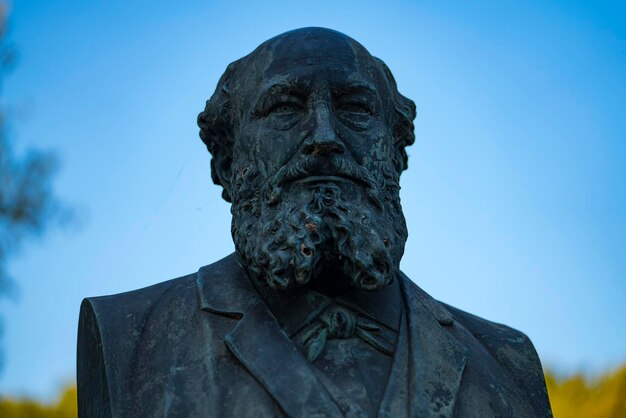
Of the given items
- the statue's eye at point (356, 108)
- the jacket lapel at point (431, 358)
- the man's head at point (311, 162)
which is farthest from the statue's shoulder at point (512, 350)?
the statue's eye at point (356, 108)

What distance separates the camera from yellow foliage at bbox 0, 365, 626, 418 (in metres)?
11.5

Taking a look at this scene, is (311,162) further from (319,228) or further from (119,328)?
(119,328)

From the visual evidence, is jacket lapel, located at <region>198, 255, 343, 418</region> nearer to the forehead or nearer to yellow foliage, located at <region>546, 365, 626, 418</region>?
the forehead

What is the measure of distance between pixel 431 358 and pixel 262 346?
773 millimetres

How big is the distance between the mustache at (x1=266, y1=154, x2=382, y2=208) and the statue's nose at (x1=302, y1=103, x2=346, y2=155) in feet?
0.09

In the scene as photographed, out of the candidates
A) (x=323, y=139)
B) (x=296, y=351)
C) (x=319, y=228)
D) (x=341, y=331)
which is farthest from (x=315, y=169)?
(x=296, y=351)

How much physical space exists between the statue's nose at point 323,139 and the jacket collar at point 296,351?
2.42 ft

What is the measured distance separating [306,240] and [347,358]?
56 cm

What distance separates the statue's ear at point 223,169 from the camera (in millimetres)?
5648

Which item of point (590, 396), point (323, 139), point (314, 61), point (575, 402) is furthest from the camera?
point (575, 402)

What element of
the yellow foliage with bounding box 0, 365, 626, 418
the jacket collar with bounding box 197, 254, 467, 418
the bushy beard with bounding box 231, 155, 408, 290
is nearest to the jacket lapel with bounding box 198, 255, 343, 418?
the jacket collar with bounding box 197, 254, 467, 418

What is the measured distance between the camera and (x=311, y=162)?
16.4 ft

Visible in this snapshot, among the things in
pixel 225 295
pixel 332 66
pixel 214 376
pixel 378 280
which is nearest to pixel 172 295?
pixel 225 295

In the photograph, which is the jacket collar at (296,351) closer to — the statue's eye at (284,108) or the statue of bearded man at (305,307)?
the statue of bearded man at (305,307)
